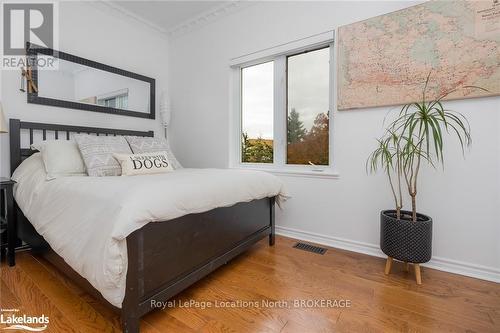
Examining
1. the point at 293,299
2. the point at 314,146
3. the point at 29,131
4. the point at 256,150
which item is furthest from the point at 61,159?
the point at 314,146

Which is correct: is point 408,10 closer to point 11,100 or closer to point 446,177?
point 446,177

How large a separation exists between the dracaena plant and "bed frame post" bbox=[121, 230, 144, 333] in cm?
166

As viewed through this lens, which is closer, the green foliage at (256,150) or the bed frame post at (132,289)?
the bed frame post at (132,289)

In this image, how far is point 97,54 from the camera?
267 cm

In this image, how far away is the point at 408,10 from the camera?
6.03 ft

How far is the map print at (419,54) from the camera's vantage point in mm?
1612

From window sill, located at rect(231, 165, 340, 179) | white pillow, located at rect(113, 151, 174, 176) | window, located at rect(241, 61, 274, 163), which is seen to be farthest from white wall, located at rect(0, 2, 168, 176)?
window sill, located at rect(231, 165, 340, 179)

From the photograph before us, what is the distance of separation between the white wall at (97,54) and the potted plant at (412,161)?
2.83m

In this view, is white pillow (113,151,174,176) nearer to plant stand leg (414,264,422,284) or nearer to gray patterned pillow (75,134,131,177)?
gray patterned pillow (75,134,131,177)

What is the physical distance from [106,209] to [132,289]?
0.38 metres

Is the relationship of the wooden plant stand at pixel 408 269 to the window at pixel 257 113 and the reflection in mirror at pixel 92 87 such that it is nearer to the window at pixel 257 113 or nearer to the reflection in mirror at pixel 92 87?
the window at pixel 257 113

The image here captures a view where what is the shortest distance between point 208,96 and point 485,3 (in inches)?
101

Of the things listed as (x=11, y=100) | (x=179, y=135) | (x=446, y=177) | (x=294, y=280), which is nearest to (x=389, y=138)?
(x=446, y=177)

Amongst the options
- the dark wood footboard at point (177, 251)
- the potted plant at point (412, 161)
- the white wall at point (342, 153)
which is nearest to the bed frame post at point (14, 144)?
the white wall at point (342, 153)
